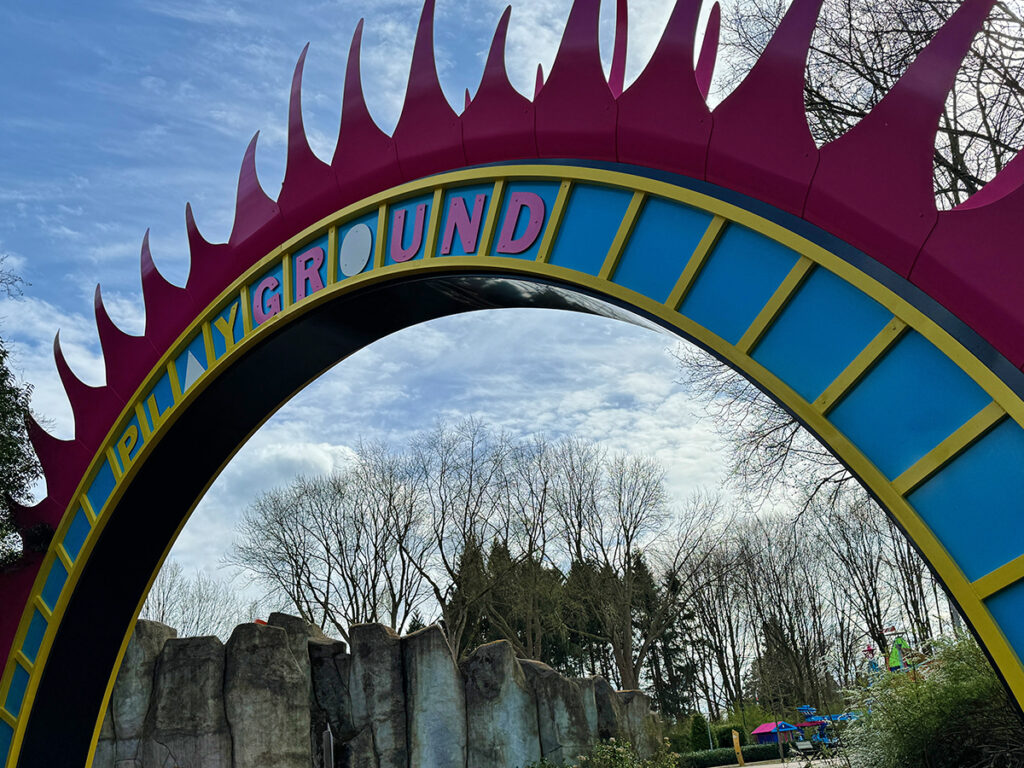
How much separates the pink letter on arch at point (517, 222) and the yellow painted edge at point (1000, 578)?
2.58 meters

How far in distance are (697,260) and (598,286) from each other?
1.85 feet

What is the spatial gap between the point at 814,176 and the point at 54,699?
709 cm

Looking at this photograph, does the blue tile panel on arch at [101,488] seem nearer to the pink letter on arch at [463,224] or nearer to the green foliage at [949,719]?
the pink letter on arch at [463,224]

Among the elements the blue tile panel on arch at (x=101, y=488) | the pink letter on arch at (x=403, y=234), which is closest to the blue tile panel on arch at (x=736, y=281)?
the pink letter on arch at (x=403, y=234)

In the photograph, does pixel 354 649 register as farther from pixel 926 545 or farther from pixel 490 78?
pixel 926 545

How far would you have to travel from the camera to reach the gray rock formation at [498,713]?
43.9 feet

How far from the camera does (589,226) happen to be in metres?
4.30

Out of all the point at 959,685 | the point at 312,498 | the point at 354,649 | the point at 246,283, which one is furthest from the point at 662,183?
the point at 312,498

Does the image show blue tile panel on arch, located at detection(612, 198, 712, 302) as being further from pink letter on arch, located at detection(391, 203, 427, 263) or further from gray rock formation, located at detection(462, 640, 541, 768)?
gray rock formation, located at detection(462, 640, 541, 768)

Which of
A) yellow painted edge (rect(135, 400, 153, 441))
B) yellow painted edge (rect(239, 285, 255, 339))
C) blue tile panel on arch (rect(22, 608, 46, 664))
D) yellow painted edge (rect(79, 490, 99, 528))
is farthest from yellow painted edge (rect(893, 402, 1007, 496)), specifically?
blue tile panel on arch (rect(22, 608, 46, 664))

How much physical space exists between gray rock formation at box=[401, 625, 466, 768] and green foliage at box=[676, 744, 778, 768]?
11415 mm

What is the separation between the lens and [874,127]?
133 inches

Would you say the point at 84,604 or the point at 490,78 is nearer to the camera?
the point at 490,78

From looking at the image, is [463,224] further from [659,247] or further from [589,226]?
[659,247]
